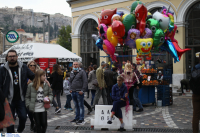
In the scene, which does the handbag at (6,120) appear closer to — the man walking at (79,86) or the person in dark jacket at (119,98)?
the person in dark jacket at (119,98)

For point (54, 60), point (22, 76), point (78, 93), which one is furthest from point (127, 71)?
point (54, 60)

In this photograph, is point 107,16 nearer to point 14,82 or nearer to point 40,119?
point 14,82

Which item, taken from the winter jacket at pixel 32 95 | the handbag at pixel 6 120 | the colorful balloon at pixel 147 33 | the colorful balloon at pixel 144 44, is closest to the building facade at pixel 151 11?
the colorful balloon at pixel 147 33

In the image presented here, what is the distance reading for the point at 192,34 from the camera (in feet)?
55.6

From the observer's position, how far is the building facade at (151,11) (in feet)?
55.0

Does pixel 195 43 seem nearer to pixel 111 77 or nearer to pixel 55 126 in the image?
pixel 111 77

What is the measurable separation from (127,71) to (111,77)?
8.18 feet

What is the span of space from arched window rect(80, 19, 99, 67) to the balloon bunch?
46.6ft

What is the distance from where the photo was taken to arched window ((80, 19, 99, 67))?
2277 centimetres

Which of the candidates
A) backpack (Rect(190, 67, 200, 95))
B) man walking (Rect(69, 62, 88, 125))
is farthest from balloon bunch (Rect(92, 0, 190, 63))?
backpack (Rect(190, 67, 200, 95))

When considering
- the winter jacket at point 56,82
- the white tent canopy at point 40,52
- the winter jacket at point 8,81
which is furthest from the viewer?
the white tent canopy at point 40,52

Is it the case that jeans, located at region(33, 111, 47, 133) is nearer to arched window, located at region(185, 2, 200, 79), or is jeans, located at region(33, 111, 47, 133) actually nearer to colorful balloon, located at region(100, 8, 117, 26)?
colorful balloon, located at region(100, 8, 117, 26)

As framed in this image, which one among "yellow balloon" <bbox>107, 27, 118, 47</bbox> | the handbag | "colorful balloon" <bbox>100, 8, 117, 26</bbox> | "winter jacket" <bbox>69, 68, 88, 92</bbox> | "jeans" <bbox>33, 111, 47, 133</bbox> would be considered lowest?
"jeans" <bbox>33, 111, 47, 133</bbox>

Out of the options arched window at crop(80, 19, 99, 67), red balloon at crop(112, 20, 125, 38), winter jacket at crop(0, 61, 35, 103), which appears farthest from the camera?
arched window at crop(80, 19, 99, 67)
